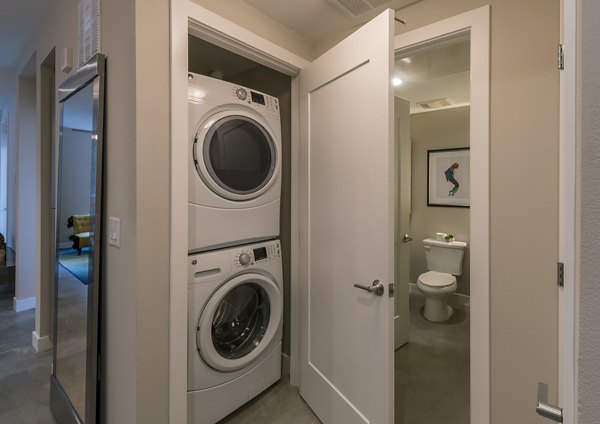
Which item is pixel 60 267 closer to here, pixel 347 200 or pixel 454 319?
pixel 347 200

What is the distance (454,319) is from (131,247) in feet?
10.4

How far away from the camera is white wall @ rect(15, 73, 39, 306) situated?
2945 mm

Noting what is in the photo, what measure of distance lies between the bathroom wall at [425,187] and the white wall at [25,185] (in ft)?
13.8

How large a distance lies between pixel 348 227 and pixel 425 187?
268 cm

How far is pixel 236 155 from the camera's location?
66.6 inches

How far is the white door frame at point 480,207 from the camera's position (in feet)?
4.37

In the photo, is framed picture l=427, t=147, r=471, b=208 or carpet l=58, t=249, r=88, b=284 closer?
carpet l=58, t=249, r=88, b=284

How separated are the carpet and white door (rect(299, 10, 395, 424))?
1.15 meters

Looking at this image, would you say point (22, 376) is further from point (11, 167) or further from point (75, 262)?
point (11, 167)

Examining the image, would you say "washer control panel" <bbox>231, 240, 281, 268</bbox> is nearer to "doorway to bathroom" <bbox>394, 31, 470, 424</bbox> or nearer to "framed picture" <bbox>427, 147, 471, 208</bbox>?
"doorway to bathroom" <bbox>394, 31, 470, 424</bbox>

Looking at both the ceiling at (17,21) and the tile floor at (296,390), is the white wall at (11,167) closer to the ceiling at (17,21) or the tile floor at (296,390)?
the ceiling at (17,21)

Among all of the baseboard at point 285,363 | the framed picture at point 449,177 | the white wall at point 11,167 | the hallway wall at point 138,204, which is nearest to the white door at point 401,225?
the baseboard at point 285,363

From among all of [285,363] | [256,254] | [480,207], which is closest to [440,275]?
[285,363]

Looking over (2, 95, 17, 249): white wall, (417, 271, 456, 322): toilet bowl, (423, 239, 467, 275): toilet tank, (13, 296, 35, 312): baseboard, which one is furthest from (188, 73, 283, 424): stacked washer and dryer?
(2, 95, 17, 249): white wall
